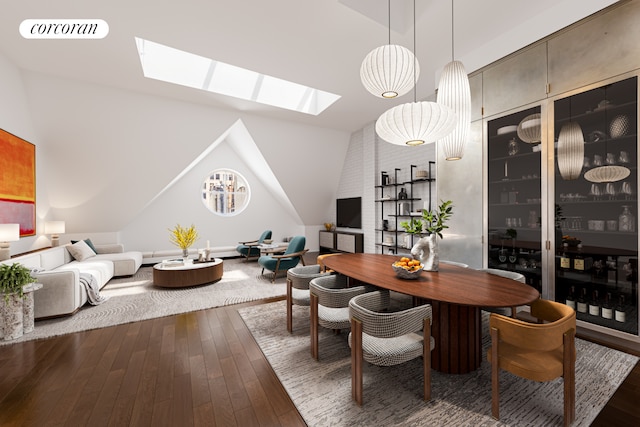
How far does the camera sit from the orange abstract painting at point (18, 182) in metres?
3.41

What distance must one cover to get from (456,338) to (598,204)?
197 centimetres

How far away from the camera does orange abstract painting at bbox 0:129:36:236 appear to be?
3408mm

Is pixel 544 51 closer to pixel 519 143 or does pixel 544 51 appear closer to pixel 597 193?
pixel 519 143

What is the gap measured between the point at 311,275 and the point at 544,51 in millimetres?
3434

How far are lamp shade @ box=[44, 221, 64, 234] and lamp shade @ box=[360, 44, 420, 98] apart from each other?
5.63 meters

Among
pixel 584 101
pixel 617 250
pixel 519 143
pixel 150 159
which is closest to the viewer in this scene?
pixel 617 250

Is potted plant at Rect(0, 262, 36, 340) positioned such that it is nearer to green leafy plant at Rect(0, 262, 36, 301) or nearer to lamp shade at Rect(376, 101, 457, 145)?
green leafy plant at Rect(0, 262, 36, 301)

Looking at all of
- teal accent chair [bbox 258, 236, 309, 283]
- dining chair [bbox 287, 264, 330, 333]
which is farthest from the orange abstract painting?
dining chair [bbox 287, 264, 330, 333]

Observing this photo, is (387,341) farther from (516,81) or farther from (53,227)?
(53,227)

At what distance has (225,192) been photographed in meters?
7.43

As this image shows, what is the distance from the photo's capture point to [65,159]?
15.1 feet

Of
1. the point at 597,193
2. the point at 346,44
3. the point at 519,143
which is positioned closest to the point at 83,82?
the point at 346,44

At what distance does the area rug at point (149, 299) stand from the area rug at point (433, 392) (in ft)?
5.49

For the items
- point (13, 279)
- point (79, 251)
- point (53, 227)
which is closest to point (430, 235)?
point (13, 279)
